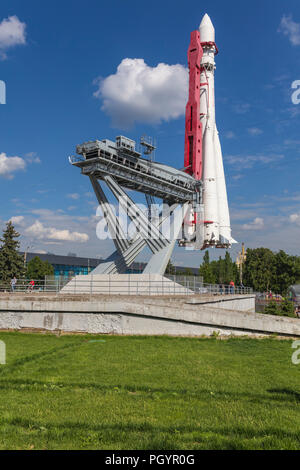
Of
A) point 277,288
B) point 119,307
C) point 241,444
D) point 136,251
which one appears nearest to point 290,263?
point 277,288

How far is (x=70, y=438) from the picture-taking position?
5125 mm

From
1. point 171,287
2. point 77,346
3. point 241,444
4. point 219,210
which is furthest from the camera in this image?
point 219,210

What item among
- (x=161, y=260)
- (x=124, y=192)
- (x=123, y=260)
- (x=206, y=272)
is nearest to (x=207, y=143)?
(x=124, y=192)

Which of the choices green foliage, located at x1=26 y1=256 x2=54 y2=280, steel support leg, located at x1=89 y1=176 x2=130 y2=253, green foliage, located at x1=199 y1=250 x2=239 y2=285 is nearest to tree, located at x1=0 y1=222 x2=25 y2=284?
green foliage, located at x1=26 y1=256 x2=54 y2=280

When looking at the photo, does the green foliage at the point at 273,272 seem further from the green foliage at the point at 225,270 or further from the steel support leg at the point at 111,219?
the steel support leg at the point at 111,219

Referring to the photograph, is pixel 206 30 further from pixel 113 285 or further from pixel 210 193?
pixel 113 285

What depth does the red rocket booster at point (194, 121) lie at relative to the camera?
4231 centimetres

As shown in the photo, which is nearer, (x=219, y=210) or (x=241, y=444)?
(x=241, y=444)

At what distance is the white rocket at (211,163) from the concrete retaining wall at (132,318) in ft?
89.8

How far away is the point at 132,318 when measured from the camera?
51.6ft

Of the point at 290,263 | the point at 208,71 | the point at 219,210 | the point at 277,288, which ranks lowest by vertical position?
the point at 277,288

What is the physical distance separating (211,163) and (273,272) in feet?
112
